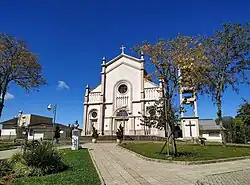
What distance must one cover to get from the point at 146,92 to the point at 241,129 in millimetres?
19602

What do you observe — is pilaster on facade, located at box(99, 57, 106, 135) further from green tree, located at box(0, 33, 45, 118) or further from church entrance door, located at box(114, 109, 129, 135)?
green tree, located at box(0, 33, 45, 118)

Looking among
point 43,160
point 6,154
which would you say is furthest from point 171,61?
point 6,154

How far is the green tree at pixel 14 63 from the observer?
75.4ft

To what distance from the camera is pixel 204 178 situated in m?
6.39

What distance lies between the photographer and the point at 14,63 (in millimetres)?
23641

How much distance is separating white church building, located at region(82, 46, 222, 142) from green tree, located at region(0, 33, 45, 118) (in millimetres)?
17818

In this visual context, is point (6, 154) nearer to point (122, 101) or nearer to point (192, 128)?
point (122, 101)

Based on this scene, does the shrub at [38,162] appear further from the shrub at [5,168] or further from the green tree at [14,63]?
the green tree at [14,63]

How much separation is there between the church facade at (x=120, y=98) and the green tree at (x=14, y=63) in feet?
58.6

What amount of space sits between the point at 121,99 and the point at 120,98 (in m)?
0.31

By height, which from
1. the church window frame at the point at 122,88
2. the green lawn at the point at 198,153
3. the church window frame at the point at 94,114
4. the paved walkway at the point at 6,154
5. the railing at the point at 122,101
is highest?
the church window frame at the point at 122,88

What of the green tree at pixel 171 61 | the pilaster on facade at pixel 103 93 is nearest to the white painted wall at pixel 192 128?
the pilaster on facade at pixel 103 93

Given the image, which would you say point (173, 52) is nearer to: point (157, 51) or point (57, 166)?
point (157, 51)

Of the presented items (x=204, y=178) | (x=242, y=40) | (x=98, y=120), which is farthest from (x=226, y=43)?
(x=98, y=120)
